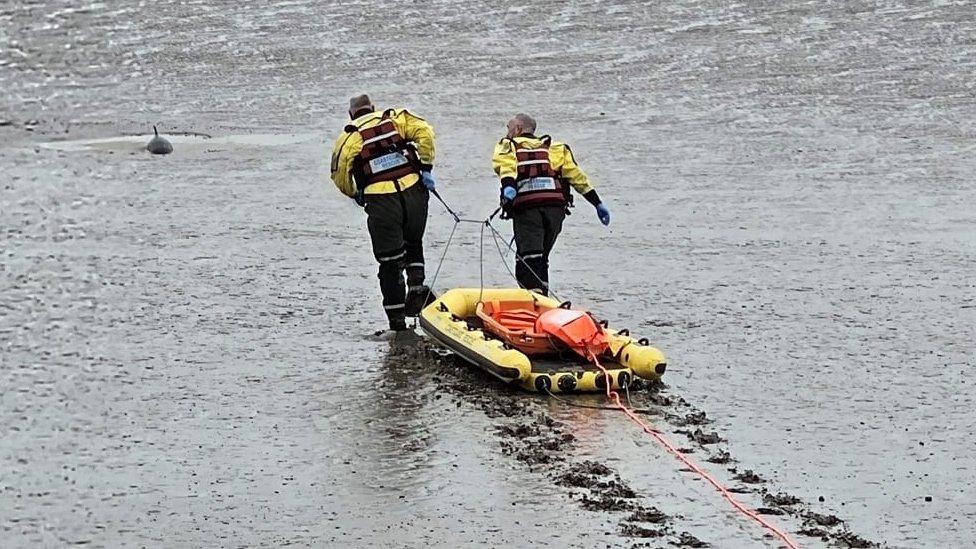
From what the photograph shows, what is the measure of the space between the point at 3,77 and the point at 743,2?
13.1 m

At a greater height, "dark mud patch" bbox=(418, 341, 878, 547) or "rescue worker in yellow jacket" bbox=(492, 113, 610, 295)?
"rescue worker in yellow jacket" bbox=(492, 113, 610, 295)

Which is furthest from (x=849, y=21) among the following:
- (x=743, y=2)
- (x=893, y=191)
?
(x=893, y=191)

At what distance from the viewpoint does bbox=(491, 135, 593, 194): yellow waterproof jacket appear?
12.5m

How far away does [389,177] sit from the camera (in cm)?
1246

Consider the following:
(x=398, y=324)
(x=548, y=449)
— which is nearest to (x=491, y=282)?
(x=398, y=324)

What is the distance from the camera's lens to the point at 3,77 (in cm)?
2720

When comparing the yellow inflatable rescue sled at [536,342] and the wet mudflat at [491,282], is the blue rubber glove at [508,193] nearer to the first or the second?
the yellow inflatable rescue sled at [536,342]

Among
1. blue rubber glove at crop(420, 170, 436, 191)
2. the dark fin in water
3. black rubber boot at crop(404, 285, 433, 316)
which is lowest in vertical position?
the dark fin in water

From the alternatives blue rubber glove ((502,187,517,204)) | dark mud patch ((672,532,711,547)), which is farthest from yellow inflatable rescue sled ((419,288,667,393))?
dark mud patch ((672,532,711,547))

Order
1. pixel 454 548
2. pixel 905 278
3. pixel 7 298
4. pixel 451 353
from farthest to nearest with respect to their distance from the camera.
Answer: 1. pixel 905 278
2. pixel 7 298
3. pixel 451 353
4. pixel 454 548

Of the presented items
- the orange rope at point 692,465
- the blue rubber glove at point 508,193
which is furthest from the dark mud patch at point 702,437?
the blue rubber glove at point 508,193

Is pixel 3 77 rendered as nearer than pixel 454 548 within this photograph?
No

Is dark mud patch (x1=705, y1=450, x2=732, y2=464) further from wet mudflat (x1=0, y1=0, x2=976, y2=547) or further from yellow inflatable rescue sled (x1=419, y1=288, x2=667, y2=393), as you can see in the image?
yellow inflatable rescue sled (x1=419, y1=288, x2=667, y2=393)

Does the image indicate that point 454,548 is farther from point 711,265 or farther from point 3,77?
point 3,77
